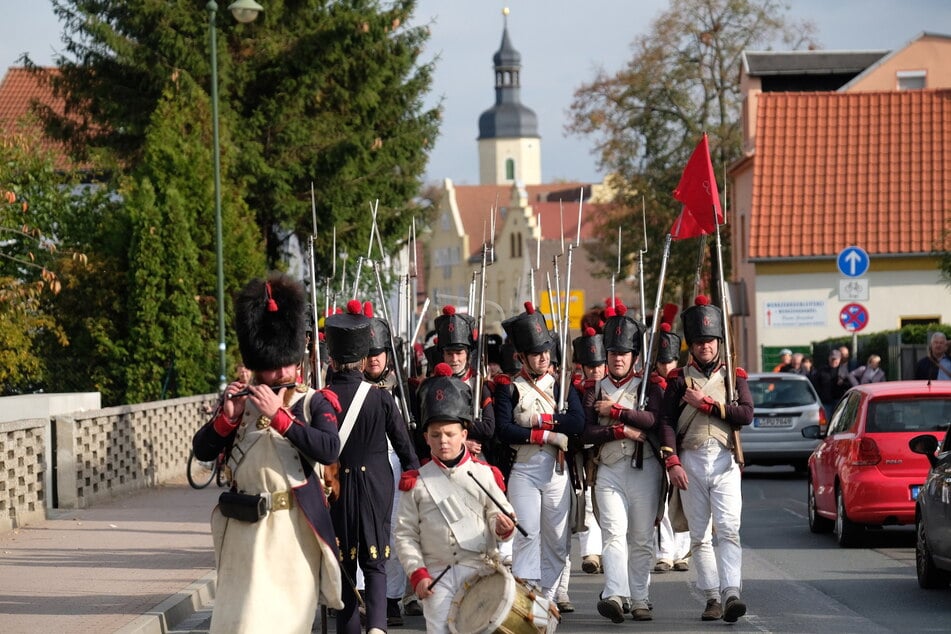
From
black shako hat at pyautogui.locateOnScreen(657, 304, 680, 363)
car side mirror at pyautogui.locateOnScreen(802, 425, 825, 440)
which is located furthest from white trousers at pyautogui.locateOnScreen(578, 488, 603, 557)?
car side mirror at pyautogui.locateOnScreen(802, 425, 825, 440)

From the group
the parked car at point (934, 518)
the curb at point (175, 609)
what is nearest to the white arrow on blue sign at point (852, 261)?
the parked car at point (934, 518)

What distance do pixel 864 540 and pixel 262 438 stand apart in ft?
31.6

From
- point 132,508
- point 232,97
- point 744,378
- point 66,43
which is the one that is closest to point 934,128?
point 232,97

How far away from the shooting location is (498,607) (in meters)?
7.21

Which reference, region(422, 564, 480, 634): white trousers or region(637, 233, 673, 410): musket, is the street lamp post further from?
region(422, 564, 480, 634): white trousers

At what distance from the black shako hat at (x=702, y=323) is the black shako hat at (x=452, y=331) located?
158 cm

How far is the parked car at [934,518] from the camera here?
11.7m

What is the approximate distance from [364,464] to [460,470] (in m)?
1.40

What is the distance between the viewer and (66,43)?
3716 centimetres

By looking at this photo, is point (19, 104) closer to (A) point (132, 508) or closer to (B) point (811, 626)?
(A) point (132, 508)

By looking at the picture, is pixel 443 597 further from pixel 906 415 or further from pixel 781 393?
pixel 781 393

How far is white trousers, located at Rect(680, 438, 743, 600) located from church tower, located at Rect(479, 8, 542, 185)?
169 m

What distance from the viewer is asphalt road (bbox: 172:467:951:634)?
35.7ft

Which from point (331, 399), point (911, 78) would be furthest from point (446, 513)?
point (911, 78)
